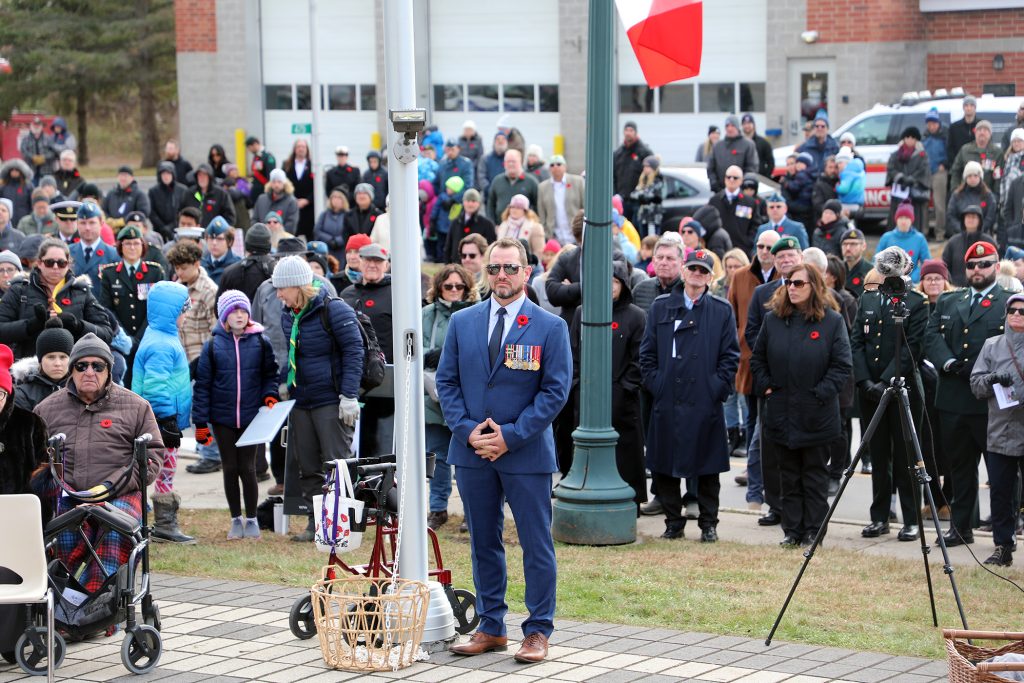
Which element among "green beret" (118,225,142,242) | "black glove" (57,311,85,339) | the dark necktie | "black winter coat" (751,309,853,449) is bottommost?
"black winter coat" (751,309,853,449)

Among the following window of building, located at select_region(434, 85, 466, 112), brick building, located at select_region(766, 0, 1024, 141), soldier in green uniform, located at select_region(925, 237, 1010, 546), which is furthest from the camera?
window of building, located at select_region(434, 85, 466, 112)

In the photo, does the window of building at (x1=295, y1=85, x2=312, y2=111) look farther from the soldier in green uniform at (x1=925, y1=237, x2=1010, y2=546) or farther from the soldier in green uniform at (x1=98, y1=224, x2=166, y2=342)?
the soldier in green uniform at (x1=925, y1=237, x2=1010, y2=546)

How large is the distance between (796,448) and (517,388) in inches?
141

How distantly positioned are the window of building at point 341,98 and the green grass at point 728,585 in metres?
25.9

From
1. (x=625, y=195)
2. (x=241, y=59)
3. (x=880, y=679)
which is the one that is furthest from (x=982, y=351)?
(x=241, y=59)

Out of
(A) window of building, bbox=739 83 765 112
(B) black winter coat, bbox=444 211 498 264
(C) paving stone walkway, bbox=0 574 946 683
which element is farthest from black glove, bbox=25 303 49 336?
(A) window of building, bbox=739 83 765 112

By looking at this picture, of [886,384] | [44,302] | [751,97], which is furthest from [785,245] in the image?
[751,97]

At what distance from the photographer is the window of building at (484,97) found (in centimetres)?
3434

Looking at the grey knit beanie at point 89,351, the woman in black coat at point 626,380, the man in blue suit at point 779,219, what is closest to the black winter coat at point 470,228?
the man in blue suit at point 779,219

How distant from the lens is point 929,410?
37.6 ft

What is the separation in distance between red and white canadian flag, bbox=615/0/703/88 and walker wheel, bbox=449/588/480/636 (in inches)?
157

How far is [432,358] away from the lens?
11031mm

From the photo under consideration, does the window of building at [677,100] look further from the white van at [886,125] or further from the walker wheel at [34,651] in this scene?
the walker wheel at [34,651]

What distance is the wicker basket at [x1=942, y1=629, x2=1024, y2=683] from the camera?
6035 millimetres
